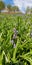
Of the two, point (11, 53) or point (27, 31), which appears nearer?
point (11, 53)

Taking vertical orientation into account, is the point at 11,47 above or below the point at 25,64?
above

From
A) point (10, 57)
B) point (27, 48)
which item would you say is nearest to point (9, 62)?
point (10, 57)

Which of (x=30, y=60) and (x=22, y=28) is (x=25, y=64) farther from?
(x=22, y=28)

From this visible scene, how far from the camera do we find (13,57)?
8.89 feet

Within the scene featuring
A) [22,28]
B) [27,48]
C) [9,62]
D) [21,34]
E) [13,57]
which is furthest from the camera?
[22,28]

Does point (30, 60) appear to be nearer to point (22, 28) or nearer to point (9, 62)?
point (9, 62)

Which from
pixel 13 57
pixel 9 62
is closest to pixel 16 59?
pixel 13 57

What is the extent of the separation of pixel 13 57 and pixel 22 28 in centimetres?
117

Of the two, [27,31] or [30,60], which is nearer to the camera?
[30,60]

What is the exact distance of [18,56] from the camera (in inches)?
109

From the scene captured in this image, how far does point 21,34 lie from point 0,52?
0.97 metres

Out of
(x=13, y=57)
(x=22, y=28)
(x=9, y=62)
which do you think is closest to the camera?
(x=9, y=62)

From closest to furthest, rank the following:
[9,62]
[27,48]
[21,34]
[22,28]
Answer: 1. [9,62]
2. [27,48]
3. [21,34]
4. [22,28]

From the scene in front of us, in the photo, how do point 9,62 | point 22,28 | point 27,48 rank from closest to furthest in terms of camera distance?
point 9,62 → point 27,48 → point 22,28
